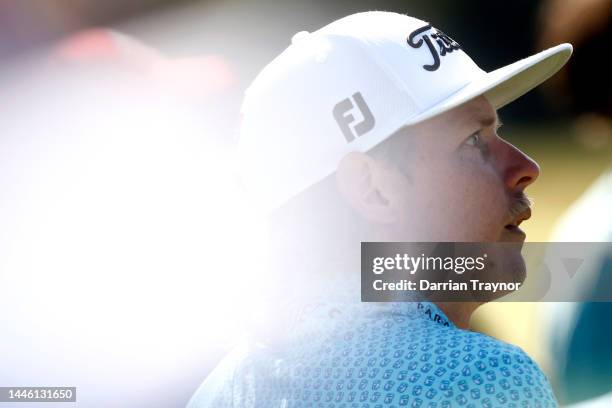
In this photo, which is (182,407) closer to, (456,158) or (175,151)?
(456,158)

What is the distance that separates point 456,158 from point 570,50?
14.2 inches

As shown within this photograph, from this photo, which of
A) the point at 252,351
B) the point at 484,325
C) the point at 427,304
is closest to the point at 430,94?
the point at 427,304

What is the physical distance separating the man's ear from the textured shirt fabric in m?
0.14

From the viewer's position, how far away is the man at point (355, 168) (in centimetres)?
114

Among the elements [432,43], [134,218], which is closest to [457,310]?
[432,43]

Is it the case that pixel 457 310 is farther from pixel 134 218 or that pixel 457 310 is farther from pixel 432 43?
pixel 134 218

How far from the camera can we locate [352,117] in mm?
1183

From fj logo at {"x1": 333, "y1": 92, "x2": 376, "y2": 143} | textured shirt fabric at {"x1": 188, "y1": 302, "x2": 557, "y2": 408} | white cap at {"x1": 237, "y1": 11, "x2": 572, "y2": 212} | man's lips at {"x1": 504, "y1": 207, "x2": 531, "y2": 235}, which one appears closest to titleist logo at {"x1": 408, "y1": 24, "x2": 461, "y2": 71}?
white cap at {"x1": 237, "y1": 11, "x2": 572, "y2": 212}

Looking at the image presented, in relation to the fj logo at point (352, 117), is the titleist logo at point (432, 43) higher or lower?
higher

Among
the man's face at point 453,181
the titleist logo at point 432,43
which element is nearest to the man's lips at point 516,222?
the man's face at point 453,181

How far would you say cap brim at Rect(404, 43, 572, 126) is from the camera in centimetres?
119

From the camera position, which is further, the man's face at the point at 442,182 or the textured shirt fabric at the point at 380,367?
the man's face at the point at 442,182

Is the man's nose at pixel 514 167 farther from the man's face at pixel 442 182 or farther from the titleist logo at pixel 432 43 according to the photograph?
the titleist logo at pixel 432 43

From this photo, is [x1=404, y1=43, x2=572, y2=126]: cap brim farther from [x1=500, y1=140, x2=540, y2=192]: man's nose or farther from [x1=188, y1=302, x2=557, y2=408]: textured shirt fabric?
[x1=188, y1=302, x2=557, y2=408]: textured shirt fabric
